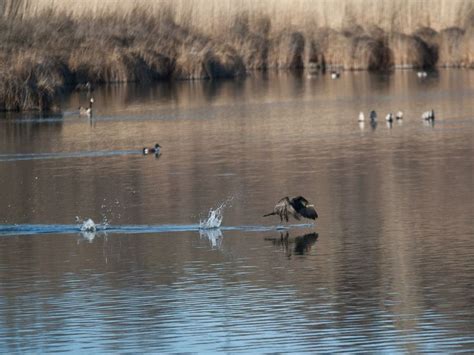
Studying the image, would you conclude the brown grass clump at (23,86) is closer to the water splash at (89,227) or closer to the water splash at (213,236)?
the water splash at (89,227)

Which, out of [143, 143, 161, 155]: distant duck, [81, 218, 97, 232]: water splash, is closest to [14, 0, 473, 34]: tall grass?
[143, 143, 161, 155]: distant duck

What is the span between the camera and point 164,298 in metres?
11.5

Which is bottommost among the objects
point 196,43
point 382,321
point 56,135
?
point 382,321

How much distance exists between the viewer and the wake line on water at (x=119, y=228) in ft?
48.6

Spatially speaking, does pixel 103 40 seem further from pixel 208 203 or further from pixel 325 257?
pixel 325 257

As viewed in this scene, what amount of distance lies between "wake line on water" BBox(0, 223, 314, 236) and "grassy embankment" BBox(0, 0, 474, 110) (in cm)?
2321

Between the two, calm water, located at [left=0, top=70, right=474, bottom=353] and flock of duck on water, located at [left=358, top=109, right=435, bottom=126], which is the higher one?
flock of duck on water, located at [left=358, top=109, right=435, bottom=126]

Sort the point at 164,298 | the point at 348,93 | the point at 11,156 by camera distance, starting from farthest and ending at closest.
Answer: the point at 348,93
the point at 11,156
the point at 164,298

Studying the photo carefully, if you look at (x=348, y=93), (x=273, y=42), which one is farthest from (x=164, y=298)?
(x=273, y=42)

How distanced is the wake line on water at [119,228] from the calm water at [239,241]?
36 mm

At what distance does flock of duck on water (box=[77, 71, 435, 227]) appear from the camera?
14.0m

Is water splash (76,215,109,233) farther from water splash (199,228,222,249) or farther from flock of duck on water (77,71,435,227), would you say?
flock of duck on water (77,71,435,227)

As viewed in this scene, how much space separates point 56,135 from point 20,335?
1664 cm

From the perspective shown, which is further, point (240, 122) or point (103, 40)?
point (103, 40)
